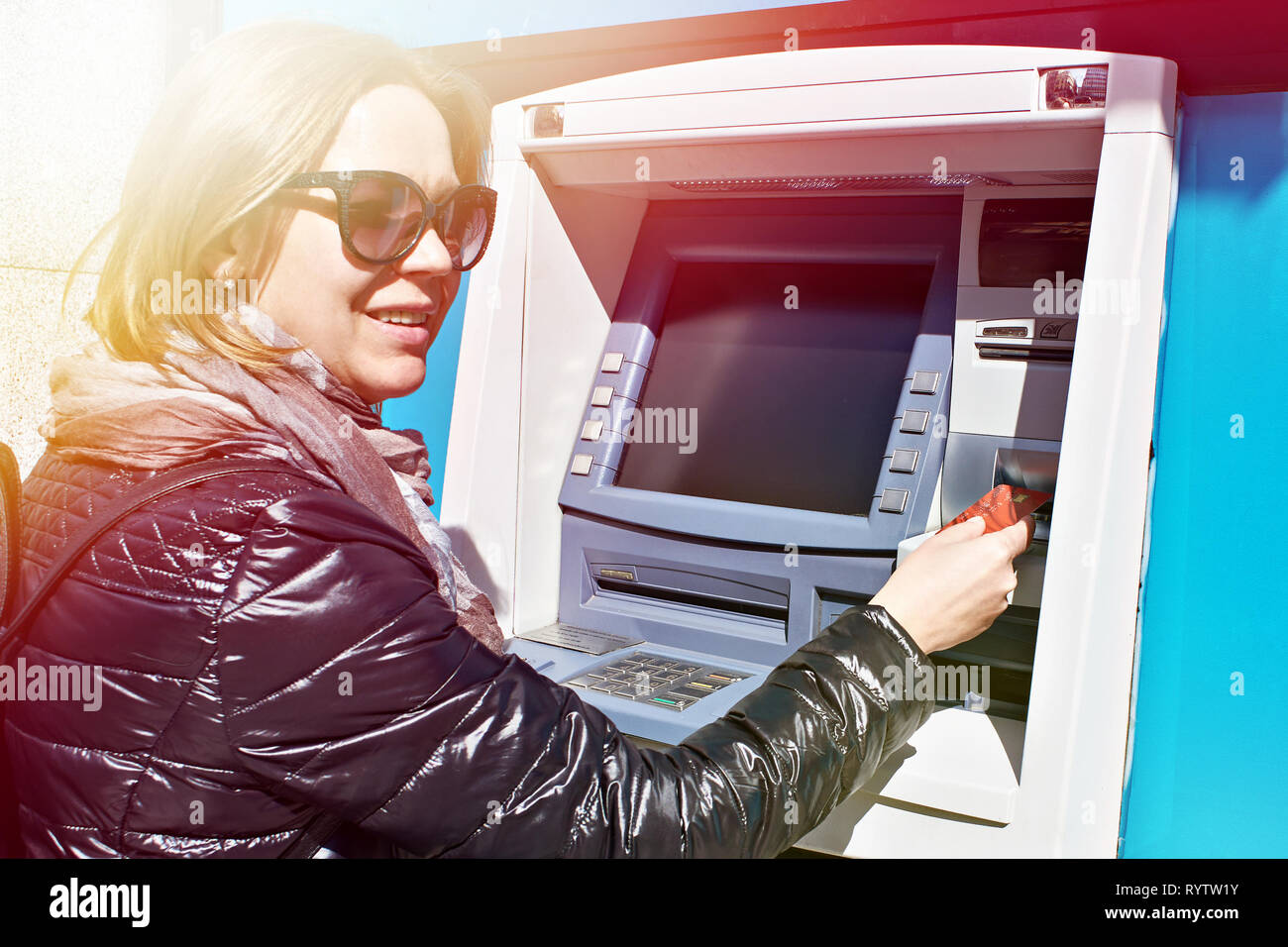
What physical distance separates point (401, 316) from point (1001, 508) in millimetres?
916

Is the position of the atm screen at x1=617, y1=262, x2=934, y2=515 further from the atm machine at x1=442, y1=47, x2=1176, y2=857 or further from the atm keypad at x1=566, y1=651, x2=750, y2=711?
the atm keypad at x1=566, y1=651, x2=750, y2=711

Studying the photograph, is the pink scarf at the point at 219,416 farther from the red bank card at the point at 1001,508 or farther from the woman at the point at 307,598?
the red bank card at the point at 1001,508

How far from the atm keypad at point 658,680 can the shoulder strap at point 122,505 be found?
2.72ft

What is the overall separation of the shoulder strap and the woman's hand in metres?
0.83

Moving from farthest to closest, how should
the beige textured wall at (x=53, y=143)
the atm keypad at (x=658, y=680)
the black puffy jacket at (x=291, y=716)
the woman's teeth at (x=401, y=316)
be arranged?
1. the beige textured wall at (x=53, y=143)
2. the atm keypad at (x=658, y=680)
3. the woman's teeth at (x=401, y=316)
4. the black puffy jacket at (x=291, y=716)

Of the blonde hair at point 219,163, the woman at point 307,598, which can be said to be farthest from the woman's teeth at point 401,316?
the blonde hair at point 219,163

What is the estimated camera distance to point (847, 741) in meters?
1.24

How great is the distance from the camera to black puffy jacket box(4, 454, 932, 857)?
3.29 ft

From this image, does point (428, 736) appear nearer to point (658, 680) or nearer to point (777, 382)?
point (658, 680)

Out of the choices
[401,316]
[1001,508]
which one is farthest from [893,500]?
[401,316]

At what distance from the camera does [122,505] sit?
104cm

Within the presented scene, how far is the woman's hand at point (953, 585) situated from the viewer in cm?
141

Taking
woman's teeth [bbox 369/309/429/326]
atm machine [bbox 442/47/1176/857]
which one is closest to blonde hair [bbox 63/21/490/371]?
woman's teeth [bbox 369/309/429/326]

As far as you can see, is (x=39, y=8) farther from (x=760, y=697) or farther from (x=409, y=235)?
(x=760, y=697)
